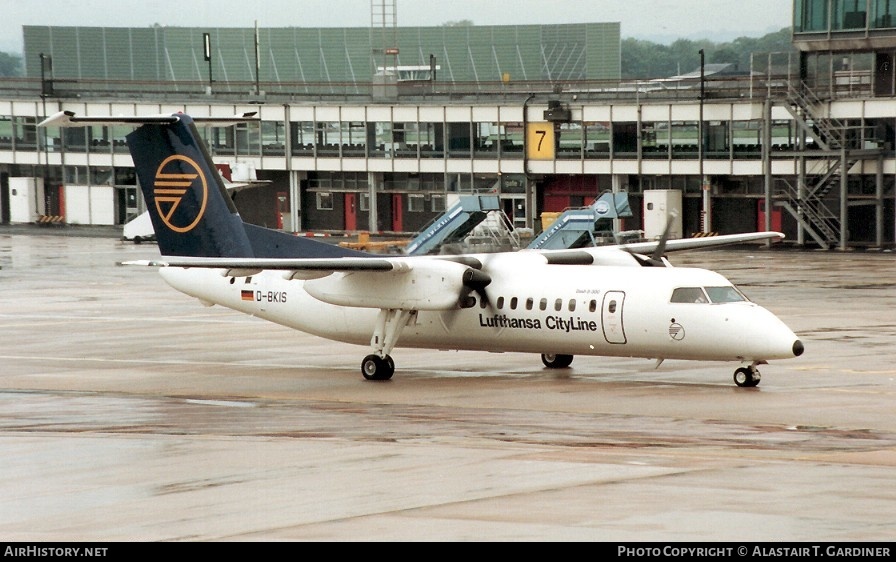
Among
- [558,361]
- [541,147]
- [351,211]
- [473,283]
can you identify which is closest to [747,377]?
[558,361]

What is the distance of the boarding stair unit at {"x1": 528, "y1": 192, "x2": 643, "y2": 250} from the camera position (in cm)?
6091

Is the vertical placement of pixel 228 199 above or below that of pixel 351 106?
below

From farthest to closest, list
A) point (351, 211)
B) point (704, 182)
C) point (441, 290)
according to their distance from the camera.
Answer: point (351, 211)
point (704, 182)
point (441, 290)

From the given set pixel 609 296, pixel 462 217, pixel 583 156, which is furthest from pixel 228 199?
pixel 583 156

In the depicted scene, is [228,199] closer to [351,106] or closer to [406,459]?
[406,459]

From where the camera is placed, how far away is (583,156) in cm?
7256

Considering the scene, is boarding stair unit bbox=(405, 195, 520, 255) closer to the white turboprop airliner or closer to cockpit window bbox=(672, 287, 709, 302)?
the white turboprop airliner

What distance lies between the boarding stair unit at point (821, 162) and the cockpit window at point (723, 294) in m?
40.4

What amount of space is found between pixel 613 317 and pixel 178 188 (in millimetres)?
11353

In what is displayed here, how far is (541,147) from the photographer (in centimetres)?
7312

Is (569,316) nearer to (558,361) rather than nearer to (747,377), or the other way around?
(558,361)

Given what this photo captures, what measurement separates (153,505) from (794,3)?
190 feet

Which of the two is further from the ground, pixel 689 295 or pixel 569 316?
pixel 689 295

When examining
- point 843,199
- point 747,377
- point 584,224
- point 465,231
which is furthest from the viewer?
point 465,231
